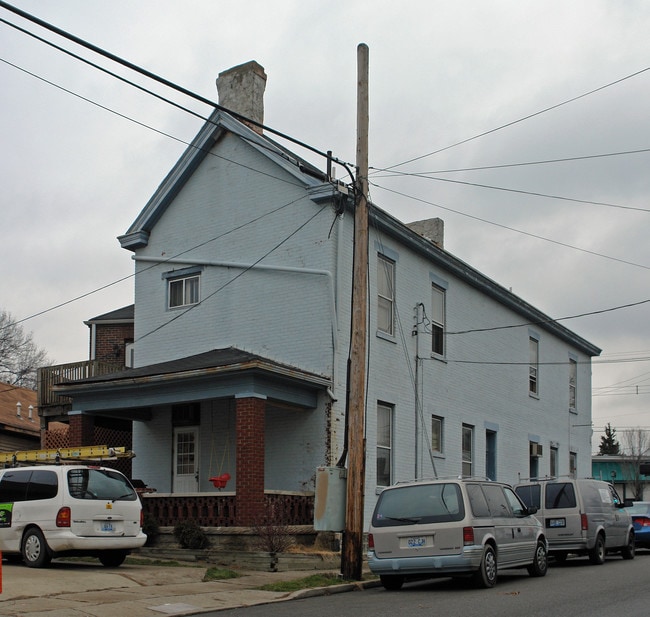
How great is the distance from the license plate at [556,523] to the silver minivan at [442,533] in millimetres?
4165

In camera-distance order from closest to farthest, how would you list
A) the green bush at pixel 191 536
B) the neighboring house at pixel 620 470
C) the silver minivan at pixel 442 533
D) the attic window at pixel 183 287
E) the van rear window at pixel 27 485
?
the silver minivan at pixel 442 533, the van rear window at pixel 27 485, the green bush at pixel 191 536, the attic window at pixel 183 287, the neighboring house at pixel 620 470

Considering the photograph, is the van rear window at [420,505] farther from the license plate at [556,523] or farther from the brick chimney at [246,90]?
the brick chimney at [246,90]

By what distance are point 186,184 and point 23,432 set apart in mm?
12715

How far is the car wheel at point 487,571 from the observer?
13.3 metres

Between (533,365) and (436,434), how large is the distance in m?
8.17

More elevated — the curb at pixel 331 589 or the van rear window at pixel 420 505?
the van rear window at pixel 420 505

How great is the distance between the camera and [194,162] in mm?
22609

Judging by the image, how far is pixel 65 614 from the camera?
10539 millimetres

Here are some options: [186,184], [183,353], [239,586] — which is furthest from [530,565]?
[186,184]

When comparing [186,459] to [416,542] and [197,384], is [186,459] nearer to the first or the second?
[197,384]

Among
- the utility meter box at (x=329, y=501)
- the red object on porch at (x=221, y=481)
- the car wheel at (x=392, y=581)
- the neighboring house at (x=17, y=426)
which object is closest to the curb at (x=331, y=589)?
the car wheel at (x=392, y=581)

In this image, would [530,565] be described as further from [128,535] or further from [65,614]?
[65,614]

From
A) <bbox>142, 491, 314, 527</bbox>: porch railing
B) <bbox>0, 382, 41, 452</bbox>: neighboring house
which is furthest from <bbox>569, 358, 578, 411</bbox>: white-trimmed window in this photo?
<bbox>0, 382, 41, 452</bbox>: neighboring house

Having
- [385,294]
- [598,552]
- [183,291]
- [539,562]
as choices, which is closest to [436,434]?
[385,294]
